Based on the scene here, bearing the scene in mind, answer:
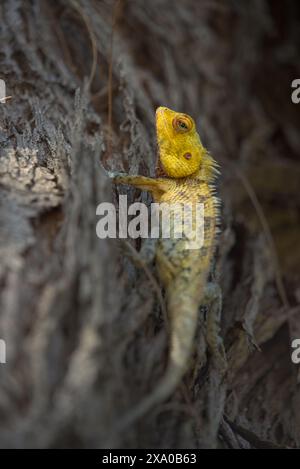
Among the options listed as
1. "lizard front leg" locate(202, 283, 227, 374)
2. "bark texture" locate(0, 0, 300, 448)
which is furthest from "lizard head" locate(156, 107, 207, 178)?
"lizard front leg" locate(202, 283, 227, 374)

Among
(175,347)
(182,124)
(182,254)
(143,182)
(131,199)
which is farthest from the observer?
(182,124)

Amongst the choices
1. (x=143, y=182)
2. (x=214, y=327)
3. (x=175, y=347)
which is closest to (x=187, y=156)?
(x=143, y=182)

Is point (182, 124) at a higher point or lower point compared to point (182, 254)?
higher

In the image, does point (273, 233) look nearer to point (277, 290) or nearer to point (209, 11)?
point (277, 290)

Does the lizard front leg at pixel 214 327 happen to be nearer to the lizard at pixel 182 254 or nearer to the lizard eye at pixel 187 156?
the lizard at pixel 182 254

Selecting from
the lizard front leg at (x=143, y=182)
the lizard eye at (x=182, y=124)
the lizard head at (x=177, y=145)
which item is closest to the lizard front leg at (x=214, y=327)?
the lizard front leg at (x=143, y=182)

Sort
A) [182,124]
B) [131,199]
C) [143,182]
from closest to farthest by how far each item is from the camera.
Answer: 1. [143,182]
2. [131,199]
3. [182,124]

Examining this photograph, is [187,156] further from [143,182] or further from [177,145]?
[143,182]
